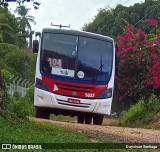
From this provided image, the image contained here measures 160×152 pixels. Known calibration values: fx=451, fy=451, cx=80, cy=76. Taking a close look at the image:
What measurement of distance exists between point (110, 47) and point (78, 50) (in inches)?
43.7

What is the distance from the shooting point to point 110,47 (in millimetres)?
14602

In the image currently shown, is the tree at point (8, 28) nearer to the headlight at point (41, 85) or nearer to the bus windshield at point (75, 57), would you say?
the bus windshield at point (75, 57)

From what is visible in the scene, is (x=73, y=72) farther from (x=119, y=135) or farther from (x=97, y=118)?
(x=119, y=135)

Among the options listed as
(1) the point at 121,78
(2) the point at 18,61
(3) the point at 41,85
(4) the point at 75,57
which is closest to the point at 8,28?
(2) the point at 18,61

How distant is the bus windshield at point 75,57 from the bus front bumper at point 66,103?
26.1 inches

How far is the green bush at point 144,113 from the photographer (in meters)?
16.8

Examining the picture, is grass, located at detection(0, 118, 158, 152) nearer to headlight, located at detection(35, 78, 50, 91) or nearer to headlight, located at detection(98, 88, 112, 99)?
headlight, located at detection(35, 78, 50, 91)

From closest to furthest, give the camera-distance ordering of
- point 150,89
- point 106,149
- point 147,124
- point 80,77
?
point 106,149
point 80,77
point 147,124
point 150,89

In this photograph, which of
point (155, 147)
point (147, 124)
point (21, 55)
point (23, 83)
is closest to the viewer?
point (155, 147)

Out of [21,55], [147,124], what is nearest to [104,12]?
[21,55]

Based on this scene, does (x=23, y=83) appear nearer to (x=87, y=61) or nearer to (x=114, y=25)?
(x=114, y=25)

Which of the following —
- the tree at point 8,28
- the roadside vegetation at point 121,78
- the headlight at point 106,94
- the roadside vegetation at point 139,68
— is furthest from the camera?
the tree at point 8,28

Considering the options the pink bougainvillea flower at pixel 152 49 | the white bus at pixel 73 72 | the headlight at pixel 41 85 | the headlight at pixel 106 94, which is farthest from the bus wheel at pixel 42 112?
the pink bougainvillea flower at pixel 152 49

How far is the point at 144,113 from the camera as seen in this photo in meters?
17.5
